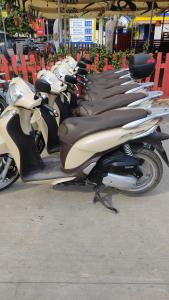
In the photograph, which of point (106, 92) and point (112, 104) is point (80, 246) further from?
point (106, 92)

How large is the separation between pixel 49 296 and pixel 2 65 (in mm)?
5102

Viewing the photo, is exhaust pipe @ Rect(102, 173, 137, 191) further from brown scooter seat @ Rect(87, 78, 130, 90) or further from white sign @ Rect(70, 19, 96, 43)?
white sign @ Rect(70, 19, 96, 43)

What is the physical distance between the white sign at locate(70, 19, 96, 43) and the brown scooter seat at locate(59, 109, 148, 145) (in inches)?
201

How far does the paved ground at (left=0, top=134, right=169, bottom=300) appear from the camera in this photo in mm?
1987

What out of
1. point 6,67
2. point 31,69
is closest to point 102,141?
point 31,69

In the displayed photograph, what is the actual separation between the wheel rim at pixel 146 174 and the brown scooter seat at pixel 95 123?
1.23 feet

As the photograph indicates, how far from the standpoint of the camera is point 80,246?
2.37 metres

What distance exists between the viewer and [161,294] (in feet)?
6.35

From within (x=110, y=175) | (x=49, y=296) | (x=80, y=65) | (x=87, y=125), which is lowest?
(x=49, y=296)

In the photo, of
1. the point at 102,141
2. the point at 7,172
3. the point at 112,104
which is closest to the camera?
the point at 102,141

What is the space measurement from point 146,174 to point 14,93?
4.75ft

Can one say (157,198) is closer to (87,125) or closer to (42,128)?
(87,125)

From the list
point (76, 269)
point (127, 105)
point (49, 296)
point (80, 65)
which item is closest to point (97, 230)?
point (76, 269)

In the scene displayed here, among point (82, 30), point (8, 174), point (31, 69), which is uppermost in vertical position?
point (82, 30)
